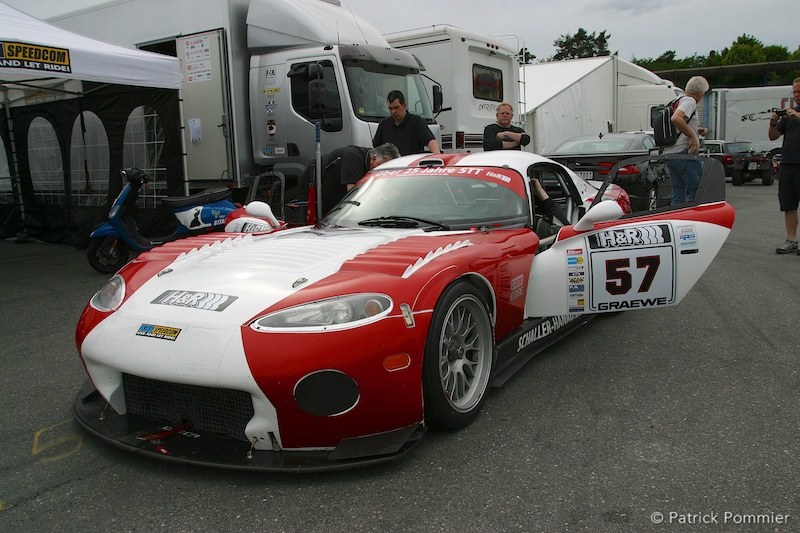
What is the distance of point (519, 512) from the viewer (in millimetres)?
2186

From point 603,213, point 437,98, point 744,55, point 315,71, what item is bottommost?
point 603,213

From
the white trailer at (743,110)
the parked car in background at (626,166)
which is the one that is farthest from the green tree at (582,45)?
the parked car in background at (626,166)

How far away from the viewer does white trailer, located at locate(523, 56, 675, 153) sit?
15.5m

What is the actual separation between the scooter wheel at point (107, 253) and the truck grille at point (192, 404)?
15.5 ft

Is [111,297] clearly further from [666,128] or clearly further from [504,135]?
[666,128]

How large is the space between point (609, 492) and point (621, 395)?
3.44 feet

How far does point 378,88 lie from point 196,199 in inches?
109

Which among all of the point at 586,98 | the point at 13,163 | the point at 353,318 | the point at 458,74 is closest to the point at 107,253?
the point at 13,163

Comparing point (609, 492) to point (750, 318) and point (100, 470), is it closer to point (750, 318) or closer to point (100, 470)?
point (100, 470)

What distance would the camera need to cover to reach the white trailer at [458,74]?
9867mm

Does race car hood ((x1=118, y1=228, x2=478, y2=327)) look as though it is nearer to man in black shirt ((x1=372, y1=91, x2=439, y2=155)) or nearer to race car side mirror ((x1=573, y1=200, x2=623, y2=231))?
race car side mirror ((x1=573, y1=200, x2=623, y2=231))

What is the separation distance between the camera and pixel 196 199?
724 centimetres

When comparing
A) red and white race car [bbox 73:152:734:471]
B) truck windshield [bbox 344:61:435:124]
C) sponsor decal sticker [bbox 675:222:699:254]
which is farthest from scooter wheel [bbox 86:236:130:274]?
sponsor decal sticker [bbox 675:222:699:254]

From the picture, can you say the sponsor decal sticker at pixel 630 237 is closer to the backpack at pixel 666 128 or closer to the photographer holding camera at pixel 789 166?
the backpack at pixel 666 128
